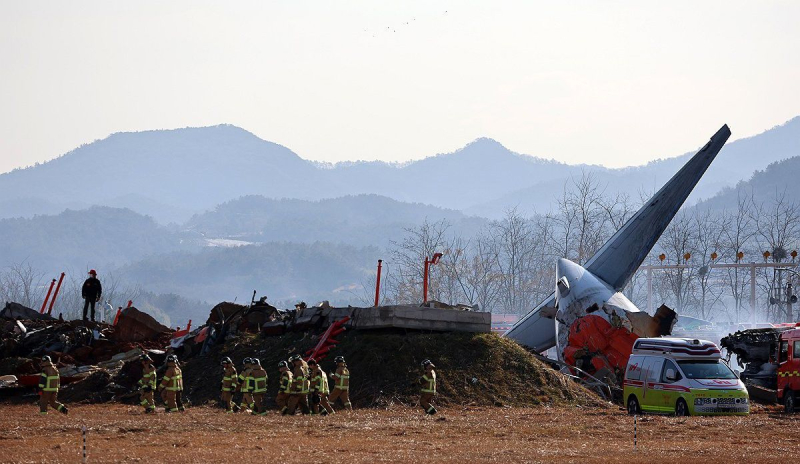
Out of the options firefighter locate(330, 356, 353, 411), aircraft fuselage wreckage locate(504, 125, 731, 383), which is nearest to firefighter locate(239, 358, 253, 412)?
firefighter locate(330, 356, 353, 411)

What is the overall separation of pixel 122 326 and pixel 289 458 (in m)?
25.0

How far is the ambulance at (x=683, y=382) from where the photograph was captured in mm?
28750

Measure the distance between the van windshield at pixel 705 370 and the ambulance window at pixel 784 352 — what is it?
3.30 metres

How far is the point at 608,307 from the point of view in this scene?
3947 centimetres

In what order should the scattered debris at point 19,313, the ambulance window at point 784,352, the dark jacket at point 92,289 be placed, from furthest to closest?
the scattered debris at point 19,313 → the dark jacket at point 92,289 → the ambulance window at point 784,352

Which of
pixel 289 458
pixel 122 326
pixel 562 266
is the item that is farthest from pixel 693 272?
pixel 289 458

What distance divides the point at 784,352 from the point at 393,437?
1464cm

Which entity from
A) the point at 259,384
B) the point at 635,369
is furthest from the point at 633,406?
the point at 259,384

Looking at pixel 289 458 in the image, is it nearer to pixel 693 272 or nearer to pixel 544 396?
pixel 544 396

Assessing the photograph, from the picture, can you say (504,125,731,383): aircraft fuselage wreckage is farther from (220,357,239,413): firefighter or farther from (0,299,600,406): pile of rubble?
(220,357,239,413): firefighter

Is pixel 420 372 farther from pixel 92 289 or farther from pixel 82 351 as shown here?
pixel 92 289

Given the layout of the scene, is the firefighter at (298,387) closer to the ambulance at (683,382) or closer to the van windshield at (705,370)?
the ambulance at (683,382)

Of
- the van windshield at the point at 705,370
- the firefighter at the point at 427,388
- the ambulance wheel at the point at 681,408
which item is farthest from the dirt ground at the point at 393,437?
the van windshield at the point at 705,370

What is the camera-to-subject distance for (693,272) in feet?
325
